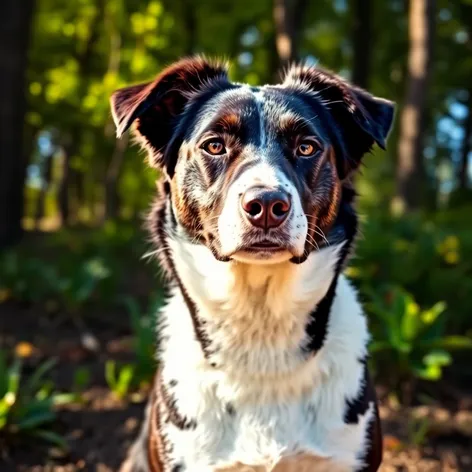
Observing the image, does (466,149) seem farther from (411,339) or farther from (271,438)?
(271,438)

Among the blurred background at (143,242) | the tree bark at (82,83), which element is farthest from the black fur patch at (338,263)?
the tree bark at (82,83)

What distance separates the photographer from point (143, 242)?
845 centimetres

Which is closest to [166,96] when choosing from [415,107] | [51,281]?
[51,281]

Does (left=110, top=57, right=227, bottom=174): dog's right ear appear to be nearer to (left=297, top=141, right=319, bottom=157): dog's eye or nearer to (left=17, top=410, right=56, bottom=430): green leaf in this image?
(left=297, top=141, right=319, bottom=157): dog's eye

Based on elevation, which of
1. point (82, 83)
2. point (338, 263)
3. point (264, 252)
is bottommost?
point (338, 263)

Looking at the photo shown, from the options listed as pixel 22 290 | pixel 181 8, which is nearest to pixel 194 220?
pixel 22 290

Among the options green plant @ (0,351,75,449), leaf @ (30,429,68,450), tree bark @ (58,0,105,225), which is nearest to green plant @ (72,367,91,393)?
green plant @ (0,351,75,449)

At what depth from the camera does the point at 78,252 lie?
26.1 feet

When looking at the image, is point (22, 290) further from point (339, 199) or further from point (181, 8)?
point (181, 8)

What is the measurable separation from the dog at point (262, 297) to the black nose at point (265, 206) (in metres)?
0.15

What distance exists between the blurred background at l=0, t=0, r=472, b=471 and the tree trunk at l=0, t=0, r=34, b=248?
21 mm

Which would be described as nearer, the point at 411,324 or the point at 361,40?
the point at 411,324

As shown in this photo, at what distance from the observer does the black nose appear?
213cm

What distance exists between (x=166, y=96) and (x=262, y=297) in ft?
3.39
